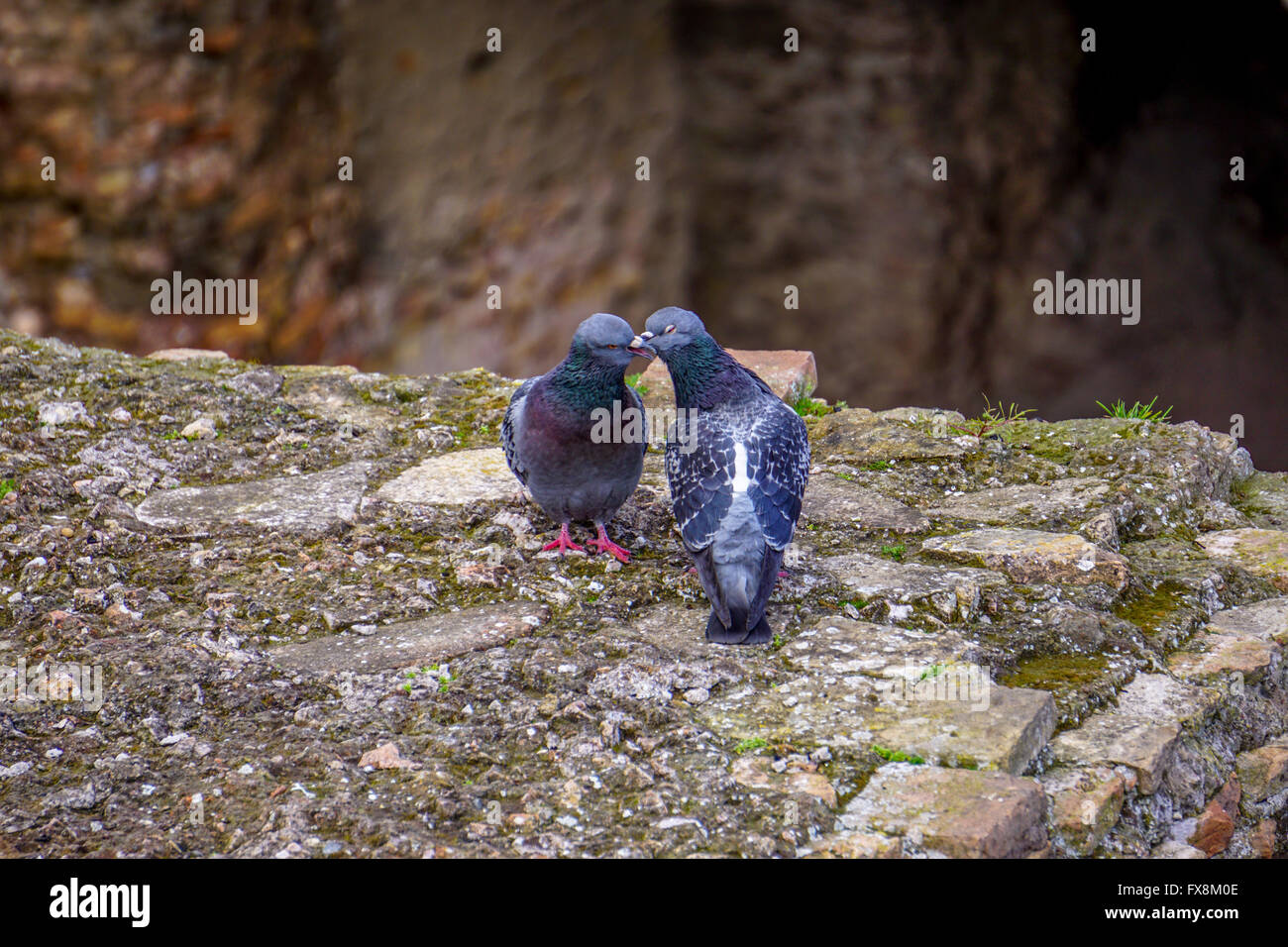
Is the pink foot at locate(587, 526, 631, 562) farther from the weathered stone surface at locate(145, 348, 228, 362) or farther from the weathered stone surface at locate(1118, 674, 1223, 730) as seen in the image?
the weathered stone surface at locate(145, 348, 228, 362)

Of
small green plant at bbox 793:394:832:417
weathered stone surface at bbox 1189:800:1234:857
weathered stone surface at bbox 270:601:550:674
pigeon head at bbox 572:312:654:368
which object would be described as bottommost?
weathered stone surface at bbox 1189:800:1234:857

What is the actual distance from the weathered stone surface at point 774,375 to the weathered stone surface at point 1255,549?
68.1 inches

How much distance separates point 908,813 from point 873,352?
534 centimetres

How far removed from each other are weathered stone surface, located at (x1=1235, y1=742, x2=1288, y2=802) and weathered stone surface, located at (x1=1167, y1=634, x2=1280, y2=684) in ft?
0.58

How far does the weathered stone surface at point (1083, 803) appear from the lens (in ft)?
7.33

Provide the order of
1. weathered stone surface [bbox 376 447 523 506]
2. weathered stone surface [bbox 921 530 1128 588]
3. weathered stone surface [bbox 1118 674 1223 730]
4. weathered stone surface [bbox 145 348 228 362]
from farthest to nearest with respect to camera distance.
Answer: weathered stone surface [bbox 145 348 228 362]
weathered stone surface [bbox 376 447 523 506]
weathered stone surface [bbox 921 530 1128 588]
weathered stone surface [bbox 1118 674 1223 730]

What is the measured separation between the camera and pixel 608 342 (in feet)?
10.7

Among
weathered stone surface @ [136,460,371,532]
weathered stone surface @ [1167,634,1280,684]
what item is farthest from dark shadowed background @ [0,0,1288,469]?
A: weathered stone surface @ [1167,634,1280,684]

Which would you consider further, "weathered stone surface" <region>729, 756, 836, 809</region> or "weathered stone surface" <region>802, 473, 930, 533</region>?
"weathered stone surface" <region>802, 473, 930, 533</region>

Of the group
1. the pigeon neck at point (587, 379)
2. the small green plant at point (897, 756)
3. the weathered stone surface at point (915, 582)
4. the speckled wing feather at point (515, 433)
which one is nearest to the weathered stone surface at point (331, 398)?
the speckled wing feather at point (515, 433)

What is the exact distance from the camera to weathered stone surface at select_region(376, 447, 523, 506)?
3.79 m

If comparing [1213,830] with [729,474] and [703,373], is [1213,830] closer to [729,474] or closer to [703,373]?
[729,474]

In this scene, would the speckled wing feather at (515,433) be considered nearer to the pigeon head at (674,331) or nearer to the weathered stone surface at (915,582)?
the pigeon head at (674,331)

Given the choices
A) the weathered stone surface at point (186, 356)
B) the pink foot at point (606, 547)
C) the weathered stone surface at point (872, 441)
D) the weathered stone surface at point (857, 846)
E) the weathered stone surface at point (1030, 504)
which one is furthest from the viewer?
the weathered stone surface at point (186, 356)
